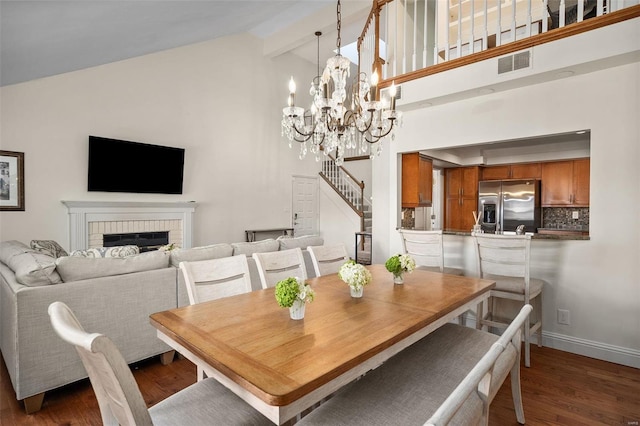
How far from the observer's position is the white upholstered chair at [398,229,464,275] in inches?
125

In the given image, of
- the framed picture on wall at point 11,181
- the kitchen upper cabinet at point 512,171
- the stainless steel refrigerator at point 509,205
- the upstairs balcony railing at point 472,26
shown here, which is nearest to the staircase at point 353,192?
the stainless steel refrigerator at point 509,205

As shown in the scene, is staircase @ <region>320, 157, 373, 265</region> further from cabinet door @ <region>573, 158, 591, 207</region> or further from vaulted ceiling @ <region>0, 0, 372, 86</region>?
vaulted ceiling @ <region>0, 0, 372, 86</region>

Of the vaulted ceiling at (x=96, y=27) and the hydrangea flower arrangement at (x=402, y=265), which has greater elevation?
the vaulted ceiling at (x=96, y=27)

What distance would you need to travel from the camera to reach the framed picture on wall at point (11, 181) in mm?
4457

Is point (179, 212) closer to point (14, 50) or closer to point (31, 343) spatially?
point (31, 343)

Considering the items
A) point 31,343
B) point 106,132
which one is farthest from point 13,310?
point 106,132

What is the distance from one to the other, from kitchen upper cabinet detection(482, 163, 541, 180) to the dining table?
432 centimetres

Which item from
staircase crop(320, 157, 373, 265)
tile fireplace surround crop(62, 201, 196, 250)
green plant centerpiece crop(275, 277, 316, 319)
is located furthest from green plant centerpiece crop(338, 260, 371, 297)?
staircase crop(320, 157, 373, 265)

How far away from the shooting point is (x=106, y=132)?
5348mm

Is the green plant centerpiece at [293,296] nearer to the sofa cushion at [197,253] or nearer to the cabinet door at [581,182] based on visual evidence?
the sofa cushion at [197,253]

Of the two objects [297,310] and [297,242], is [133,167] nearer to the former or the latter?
[297,242]

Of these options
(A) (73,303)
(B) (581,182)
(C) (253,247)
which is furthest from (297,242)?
(B) (581,182)

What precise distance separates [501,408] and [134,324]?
2638 mm

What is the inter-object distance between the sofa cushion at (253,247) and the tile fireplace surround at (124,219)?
3142mm
